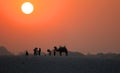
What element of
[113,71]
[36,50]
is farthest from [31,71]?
[36,50]

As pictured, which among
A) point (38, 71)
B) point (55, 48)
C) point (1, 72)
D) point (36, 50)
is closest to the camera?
point (1, 72)

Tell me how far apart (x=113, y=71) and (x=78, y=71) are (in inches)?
112

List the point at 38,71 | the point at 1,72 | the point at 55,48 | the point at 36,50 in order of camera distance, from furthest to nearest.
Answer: the point at 55,48
the point at 36,50
the point at 38,71
the point at 1,72

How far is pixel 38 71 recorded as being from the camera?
27.2 meters

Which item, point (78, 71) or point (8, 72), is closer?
point (8, 72)

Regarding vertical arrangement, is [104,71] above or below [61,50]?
below

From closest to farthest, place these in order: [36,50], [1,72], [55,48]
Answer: [1,72] < [36,50] < [55,48]

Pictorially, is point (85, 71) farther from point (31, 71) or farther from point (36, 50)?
point (36, 50)

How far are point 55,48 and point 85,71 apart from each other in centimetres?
3466

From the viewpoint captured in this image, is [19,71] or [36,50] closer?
[19,71]

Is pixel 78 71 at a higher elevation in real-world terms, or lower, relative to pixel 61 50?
lower

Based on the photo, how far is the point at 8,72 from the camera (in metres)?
25.6

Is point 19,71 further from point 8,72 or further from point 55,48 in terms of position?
point 55,48

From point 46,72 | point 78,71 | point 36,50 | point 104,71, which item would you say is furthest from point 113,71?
point 36,50
